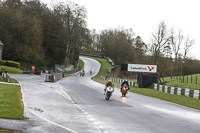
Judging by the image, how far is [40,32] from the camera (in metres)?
78.2

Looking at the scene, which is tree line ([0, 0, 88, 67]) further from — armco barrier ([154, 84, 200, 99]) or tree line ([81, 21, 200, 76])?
armco barrier ([154, 84, 200, 99])

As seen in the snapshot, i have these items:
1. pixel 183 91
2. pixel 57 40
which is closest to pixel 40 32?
pixel 57 40

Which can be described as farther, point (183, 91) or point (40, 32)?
point (40, 32)

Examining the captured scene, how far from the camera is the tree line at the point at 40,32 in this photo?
7231cm

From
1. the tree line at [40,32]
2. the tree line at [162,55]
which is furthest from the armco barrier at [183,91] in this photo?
the tree line at [40,32]

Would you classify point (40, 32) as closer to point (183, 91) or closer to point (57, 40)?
point (57, 40)

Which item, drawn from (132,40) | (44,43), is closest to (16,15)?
(44,43)

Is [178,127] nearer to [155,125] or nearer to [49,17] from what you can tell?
[155,125]

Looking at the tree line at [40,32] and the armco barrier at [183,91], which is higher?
the tree line at [40,32]

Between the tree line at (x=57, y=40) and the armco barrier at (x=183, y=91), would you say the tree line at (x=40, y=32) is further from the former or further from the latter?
the armco barrier at (x=183, y=91)

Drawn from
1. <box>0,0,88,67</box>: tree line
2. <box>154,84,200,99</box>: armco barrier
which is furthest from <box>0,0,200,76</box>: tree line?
<box>154,84,200,99</box>: armco barrier

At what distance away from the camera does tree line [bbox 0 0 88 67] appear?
72.3 metres

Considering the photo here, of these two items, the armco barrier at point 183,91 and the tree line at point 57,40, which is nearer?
the armco barrier at point 183,91

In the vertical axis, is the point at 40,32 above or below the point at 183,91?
above
